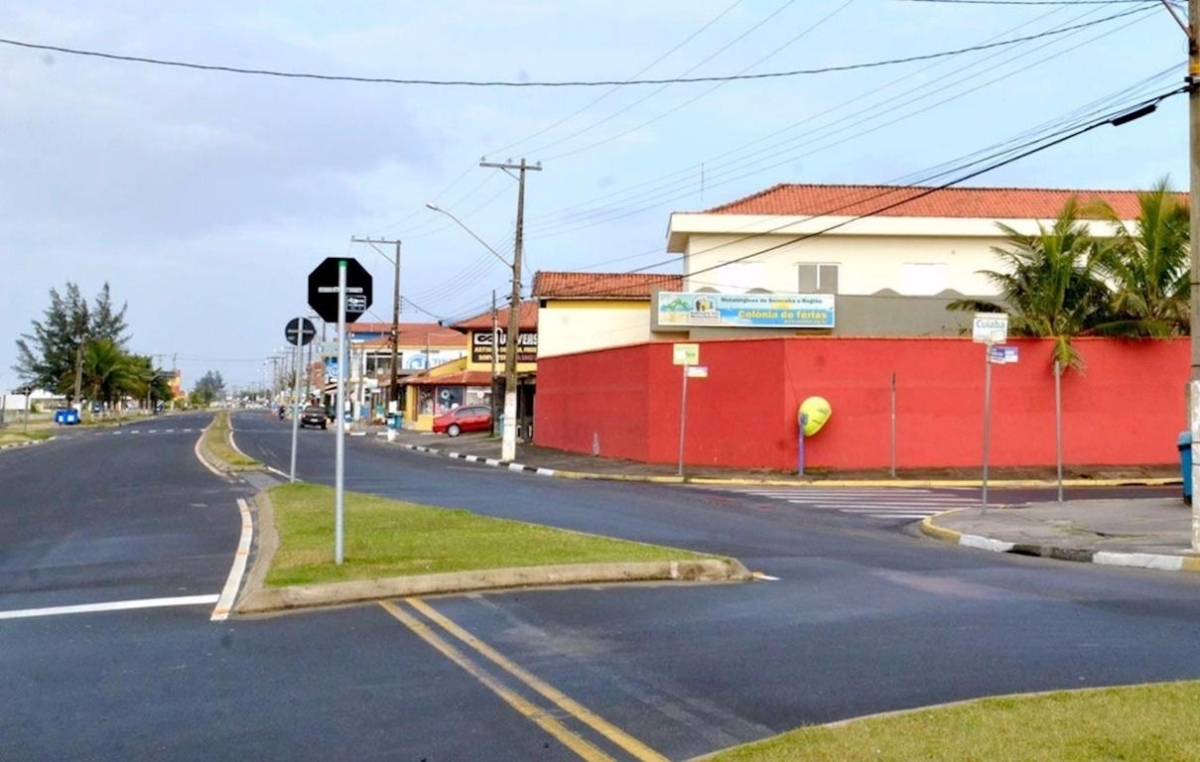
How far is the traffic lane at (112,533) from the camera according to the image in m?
11.5

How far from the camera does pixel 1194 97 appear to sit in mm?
14305

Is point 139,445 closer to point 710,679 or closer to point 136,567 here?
point 136,567

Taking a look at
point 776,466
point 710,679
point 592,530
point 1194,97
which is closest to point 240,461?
point 776,466

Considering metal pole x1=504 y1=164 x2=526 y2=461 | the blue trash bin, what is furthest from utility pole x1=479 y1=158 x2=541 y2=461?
the blue trash bin

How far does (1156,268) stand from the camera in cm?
3011

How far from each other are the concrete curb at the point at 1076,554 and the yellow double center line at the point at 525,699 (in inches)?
315

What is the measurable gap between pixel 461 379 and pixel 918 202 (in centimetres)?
3375

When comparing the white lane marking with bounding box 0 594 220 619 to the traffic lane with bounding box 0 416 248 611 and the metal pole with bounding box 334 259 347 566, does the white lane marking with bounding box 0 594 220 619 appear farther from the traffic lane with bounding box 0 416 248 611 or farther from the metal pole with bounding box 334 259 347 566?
the metal pole with bounding box 334 259 347 566

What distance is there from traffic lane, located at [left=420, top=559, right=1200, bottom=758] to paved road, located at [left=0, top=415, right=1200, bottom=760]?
0.08 feet

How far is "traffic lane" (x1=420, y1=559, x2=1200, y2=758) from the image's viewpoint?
686cm

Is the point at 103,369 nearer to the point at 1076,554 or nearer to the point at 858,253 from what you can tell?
the point at 858,253

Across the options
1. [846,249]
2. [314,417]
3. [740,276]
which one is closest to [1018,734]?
[740,276]

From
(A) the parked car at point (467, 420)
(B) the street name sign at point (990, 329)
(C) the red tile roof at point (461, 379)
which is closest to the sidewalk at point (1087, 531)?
(B) the street name sign at point (990, 329)

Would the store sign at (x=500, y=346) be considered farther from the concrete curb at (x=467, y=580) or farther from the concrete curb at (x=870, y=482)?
the concrete curb at (x=467, y=580)
